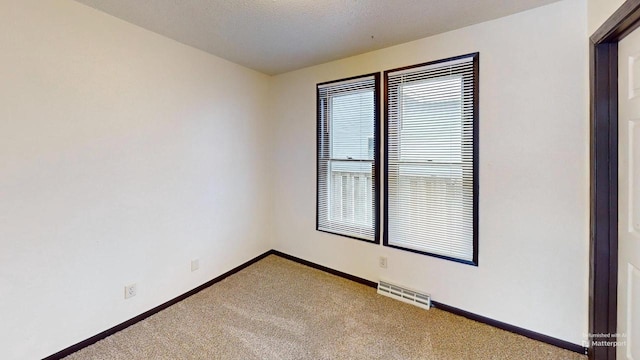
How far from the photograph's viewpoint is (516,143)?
2047 mm

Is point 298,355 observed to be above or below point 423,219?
below

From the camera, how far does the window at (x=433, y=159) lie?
Result: 2264 millimetres

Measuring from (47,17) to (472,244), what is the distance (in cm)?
346

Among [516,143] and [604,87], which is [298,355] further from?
[604,87]

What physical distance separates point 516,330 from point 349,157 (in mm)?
2056

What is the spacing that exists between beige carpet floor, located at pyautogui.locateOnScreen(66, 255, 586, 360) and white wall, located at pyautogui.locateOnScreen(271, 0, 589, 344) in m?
0.27

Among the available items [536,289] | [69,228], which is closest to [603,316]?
[536,289]

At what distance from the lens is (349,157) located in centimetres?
302

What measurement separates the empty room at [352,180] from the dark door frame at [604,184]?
0.01 metres

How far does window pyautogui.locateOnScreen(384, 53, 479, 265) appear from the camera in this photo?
2.26m

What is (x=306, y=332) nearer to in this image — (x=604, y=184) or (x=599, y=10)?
(x=604, y=184)

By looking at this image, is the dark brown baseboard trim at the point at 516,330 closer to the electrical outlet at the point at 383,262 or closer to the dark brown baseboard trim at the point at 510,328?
the dark brown baseboard trim at the point at 510,328

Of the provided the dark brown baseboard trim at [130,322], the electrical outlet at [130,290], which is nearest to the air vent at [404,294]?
the dark brown baseboard trim at [130,322]

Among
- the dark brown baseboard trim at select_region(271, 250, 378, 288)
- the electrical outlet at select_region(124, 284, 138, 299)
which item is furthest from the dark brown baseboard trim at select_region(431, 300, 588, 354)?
the electrical outlet at select_region(124, 284, 138, 299)
